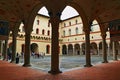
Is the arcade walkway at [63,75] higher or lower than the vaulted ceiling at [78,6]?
lower

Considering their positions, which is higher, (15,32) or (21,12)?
(21,12)

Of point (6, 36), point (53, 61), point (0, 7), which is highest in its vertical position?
point (0, 7)

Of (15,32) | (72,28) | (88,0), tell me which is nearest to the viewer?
(88,0)

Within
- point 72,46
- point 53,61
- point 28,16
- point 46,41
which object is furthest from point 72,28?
point 53,61

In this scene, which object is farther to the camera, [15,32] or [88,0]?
[15,32]

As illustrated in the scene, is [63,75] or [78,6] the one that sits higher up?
[78,6]

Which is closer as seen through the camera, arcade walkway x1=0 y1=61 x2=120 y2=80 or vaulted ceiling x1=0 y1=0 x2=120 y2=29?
arcade walkway x1=0 y1=61 x2=120 y2=80

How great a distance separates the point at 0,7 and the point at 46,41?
30.8 m

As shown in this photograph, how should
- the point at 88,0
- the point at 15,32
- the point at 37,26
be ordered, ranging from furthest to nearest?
the point at 37,26, the point at 15,32, the point at 88,0

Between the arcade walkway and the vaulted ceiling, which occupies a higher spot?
the vaulted ceiling

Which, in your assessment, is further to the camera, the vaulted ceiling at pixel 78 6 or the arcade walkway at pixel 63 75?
the vaulted ceiling at pixel 78 6

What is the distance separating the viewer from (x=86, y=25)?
13914 millimetres

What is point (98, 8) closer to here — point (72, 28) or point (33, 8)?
point (33, 8)

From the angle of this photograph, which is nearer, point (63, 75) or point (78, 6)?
point (63, 75)
